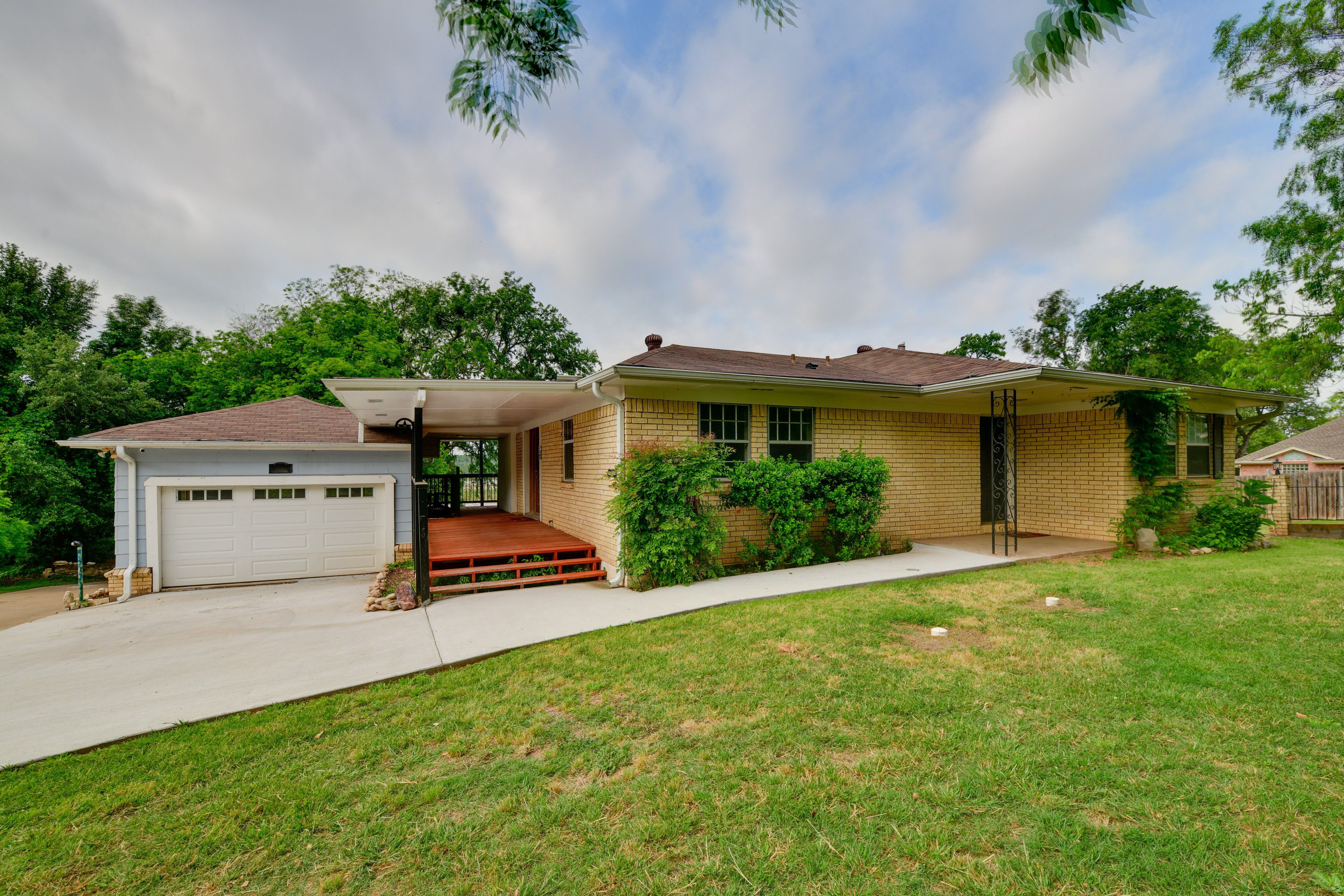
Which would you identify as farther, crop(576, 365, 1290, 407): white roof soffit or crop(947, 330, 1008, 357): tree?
crop(947, 330, 1008, 357): tree

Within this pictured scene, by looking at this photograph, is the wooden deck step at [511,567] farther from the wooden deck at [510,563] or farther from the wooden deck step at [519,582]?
the wooden deck step at [519,582]

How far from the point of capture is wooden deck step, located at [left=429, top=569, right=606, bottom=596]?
7.22 meters

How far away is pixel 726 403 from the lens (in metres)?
7.88

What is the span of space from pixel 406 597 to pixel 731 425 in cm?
504

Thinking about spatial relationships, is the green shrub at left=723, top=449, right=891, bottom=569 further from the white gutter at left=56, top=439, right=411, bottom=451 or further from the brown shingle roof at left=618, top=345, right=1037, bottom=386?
the white gutter at left=56, top=439, right=411, bottom=451

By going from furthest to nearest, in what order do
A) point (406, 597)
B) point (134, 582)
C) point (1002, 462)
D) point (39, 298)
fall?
point (39, 298), point (1002, 462), point (134, 582), point (406, 597)

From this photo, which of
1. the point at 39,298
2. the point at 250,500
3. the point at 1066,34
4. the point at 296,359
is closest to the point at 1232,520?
the point at 1066,34

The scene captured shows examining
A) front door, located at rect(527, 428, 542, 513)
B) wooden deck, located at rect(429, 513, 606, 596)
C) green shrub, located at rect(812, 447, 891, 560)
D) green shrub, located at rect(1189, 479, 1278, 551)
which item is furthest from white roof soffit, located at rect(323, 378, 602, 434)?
green shrub, located at rect(1189, 479, 1278, 551)

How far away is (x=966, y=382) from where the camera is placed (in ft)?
26.0

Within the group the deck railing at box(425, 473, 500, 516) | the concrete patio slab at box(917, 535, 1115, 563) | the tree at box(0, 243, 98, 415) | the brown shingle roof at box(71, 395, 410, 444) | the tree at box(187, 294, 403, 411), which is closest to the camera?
the concrete patio slab at box(917, 535, 1115, 563)

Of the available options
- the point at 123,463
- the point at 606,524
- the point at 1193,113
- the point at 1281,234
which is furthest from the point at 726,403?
the point at 1281,234

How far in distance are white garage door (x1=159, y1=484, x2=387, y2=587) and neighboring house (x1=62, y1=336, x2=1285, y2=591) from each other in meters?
0.02

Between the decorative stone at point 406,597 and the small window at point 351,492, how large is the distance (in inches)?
142

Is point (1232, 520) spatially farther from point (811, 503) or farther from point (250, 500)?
point (250, 500)
